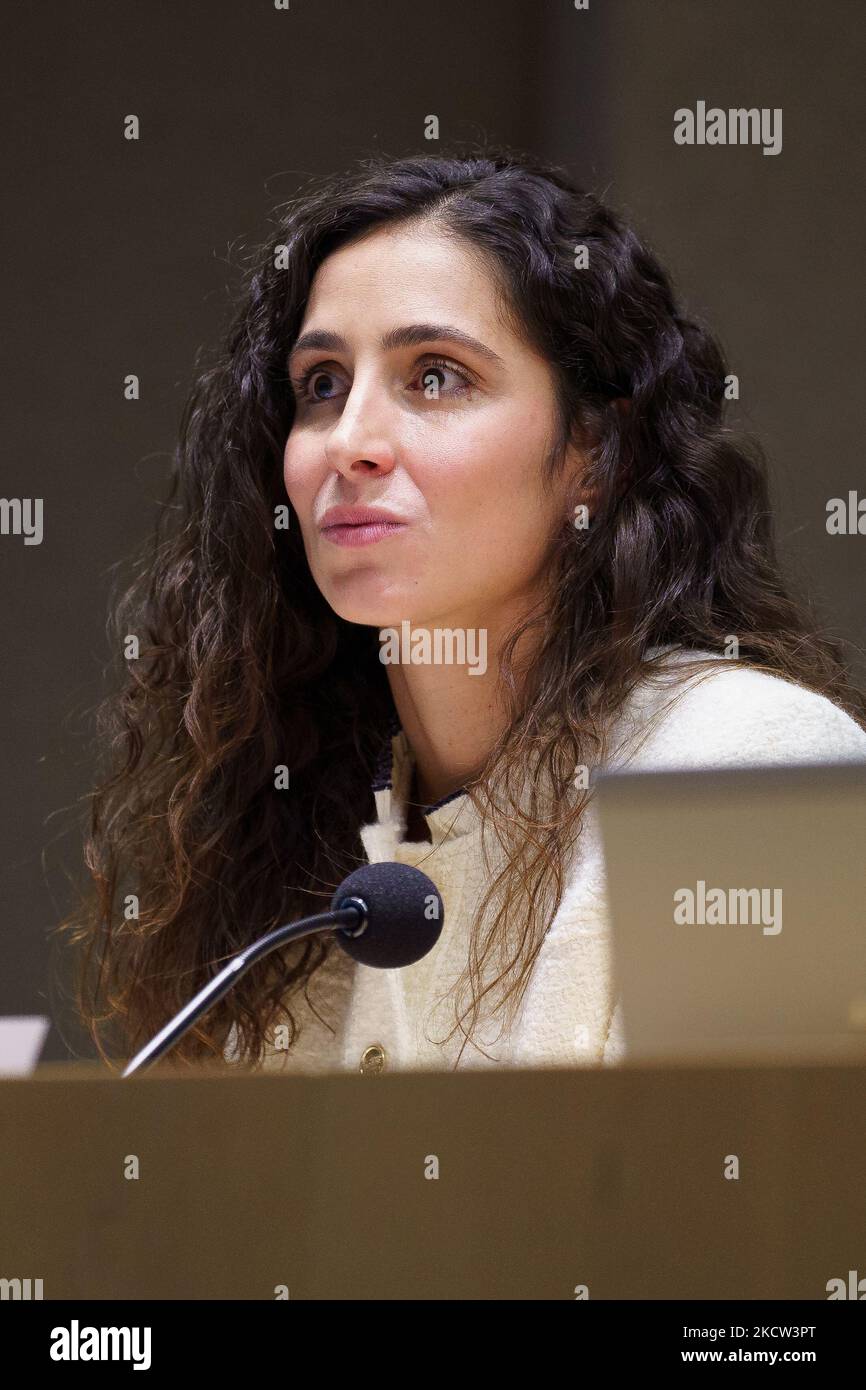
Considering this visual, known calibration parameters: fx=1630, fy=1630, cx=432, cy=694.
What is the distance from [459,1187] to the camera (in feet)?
2.18

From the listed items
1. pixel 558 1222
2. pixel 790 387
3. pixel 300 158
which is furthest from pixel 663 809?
pixel 300 158

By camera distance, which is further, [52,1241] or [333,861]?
[333,861]

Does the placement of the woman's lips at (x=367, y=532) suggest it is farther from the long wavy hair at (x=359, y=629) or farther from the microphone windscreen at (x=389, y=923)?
the microphone windscreen at (x=389, y=923)

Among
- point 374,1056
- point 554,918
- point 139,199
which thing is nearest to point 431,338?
point 554,918

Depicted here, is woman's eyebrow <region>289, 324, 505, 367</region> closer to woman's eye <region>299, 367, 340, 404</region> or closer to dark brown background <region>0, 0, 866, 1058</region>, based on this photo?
woman's eye <region>299, 367, 340, 404</region>

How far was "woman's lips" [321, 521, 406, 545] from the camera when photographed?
136 centimetres

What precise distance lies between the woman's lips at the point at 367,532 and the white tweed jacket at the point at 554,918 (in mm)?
238

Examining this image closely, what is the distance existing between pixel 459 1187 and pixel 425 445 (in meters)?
0.82

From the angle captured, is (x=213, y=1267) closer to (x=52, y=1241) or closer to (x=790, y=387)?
(x=52, y=1241)

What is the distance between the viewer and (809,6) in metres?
1.96

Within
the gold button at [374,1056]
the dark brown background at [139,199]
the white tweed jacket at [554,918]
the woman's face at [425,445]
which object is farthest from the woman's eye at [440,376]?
the dark brown background at [139,199]

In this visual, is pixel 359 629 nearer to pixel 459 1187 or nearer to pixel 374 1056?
pixel 374 1056

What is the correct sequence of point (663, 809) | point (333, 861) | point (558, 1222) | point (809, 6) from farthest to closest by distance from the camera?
point (809, 6) → point (333, 861) → point (663, 809) → point (558, 1222)

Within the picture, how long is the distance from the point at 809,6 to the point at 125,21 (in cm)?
90
